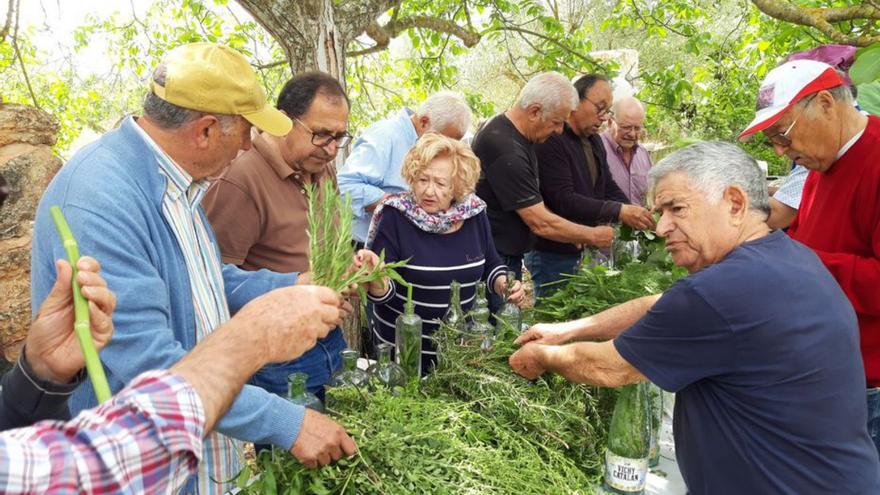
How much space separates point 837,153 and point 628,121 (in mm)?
2740

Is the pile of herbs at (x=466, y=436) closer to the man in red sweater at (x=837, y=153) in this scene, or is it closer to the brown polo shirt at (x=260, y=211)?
the brown polo shirt at (x=260, y=211)

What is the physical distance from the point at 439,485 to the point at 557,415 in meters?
0.55

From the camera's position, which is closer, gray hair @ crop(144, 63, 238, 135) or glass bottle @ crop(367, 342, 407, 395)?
gray hair @ crop(144, 63, 238, 135)

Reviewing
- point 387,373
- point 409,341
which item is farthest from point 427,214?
point 387,373

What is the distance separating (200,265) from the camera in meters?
1.72

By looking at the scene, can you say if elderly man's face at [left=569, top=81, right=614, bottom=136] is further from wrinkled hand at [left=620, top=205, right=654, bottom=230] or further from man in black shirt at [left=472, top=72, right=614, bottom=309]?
wrinkled hand at [left=620, top=205, right=654, bottom=230]

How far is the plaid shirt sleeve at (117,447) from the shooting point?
728 millimetres

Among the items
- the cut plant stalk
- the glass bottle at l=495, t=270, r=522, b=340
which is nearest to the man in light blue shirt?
the glass bottle at l=495, t=270, r=522, b=340

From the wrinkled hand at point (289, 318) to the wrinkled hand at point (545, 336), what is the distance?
31.9 inches

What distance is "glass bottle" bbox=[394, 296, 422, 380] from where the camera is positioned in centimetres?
201

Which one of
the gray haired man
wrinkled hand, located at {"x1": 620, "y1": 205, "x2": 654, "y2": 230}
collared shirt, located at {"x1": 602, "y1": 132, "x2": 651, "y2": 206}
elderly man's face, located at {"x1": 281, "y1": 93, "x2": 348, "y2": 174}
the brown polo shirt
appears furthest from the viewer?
collared shirt, located at {"x1": 602, "y1": 132, "x2": 651, "y2": 206}

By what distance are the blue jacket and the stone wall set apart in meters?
2.09

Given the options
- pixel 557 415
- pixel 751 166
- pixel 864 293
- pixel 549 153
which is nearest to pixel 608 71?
pixel 549 153

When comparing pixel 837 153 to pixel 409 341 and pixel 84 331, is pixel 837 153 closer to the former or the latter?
pixel 409 341
